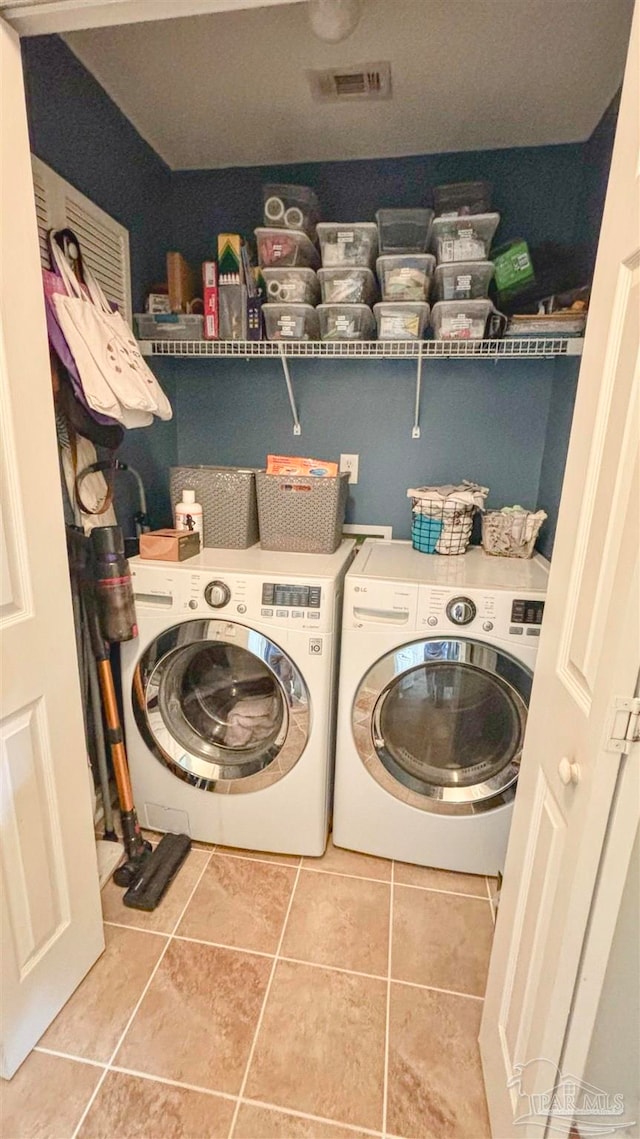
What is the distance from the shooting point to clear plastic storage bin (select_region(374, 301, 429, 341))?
5.15 feet

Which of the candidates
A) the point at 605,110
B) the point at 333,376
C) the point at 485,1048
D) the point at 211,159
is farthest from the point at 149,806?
the point at 605,110

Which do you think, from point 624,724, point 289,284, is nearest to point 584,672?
point 624,724

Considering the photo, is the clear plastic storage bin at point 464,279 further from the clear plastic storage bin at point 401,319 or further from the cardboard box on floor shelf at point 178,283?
the cardboard box on floor shelf at point 178,283

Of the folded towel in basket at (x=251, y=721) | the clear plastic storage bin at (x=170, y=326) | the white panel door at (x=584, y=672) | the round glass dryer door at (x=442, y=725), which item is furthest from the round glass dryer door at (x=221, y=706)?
the clear plastic storage bin at (x=170, y=326)

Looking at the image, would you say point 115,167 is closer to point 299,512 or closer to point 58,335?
point 58,335

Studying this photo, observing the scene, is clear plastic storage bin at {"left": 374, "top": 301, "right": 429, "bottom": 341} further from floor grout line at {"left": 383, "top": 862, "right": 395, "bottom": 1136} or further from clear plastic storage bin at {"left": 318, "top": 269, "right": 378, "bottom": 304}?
floor grout line at {"left": 383, "top": 862, "right": 395, "bottom": 1136}

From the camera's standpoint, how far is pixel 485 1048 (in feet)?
3.53

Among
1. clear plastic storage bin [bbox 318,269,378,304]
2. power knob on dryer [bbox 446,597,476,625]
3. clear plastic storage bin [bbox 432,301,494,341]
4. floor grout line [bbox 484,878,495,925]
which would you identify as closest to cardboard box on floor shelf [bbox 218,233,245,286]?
clear plastic storage bin [bbox 318,269,378,304]

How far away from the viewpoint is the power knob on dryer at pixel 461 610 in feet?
4.47

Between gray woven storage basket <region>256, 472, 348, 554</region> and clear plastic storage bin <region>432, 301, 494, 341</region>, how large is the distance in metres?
0.57

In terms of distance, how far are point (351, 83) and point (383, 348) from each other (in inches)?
29.1

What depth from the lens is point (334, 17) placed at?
3.90 feet

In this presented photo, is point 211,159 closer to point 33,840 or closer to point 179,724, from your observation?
point 179,724

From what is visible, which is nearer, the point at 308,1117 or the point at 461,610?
the point at 308,1117
